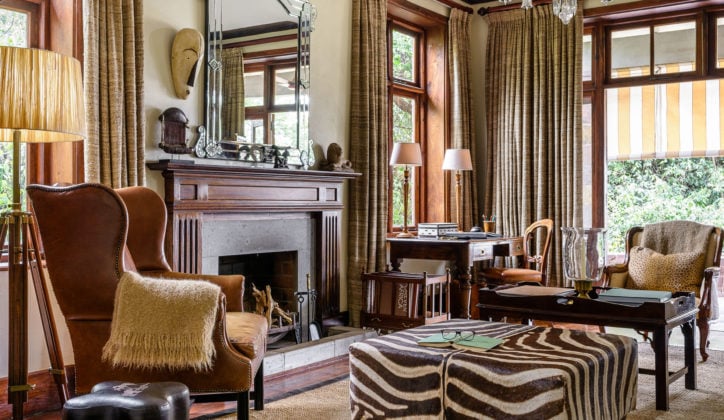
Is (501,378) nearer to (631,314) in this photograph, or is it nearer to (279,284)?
(631,314)

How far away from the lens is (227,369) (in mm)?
2727

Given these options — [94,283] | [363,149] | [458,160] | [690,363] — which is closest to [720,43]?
[458,160]

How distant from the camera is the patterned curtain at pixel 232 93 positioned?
13.7 ft

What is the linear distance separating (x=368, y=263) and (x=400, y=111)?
1594 mm

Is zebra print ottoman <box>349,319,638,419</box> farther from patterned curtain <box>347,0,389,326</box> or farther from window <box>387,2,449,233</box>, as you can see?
window <box>387,2,449,233</box>

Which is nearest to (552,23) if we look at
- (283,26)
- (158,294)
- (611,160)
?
(611,160)

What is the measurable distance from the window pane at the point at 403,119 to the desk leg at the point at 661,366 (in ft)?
10.5

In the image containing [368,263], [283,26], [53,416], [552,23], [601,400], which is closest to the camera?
[601,400]

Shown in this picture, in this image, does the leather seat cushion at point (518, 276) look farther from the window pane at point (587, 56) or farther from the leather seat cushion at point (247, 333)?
the leather seat cushion at point (247, 333)

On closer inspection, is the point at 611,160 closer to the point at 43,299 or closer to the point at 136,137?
the point at 136,137

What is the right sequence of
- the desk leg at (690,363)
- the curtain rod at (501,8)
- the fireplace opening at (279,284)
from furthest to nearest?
1. the curtain rod at (501,8)
2. the fireplace opening at (279,284)
3. the desk leg at (690,363)

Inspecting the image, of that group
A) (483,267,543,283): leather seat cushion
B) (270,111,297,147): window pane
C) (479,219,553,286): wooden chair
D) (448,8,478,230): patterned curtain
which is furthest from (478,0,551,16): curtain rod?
(270,111,297,147): window pane

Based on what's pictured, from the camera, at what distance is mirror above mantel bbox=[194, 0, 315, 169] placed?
4.11m

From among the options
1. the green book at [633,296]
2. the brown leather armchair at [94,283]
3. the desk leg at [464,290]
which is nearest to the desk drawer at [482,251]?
the desk leg at [464,290]
